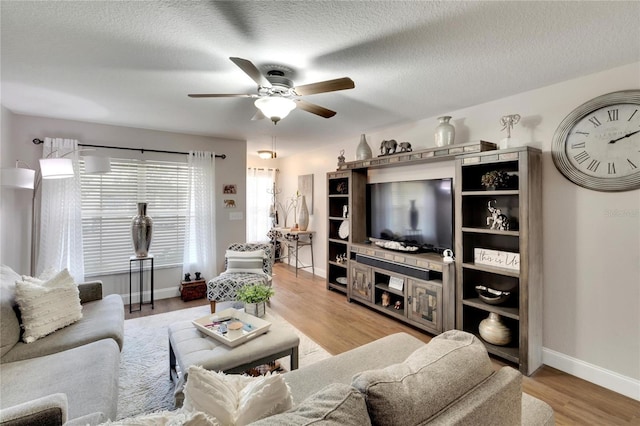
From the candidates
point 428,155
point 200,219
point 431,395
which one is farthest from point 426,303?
point 200,219

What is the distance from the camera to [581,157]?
2.39 metres

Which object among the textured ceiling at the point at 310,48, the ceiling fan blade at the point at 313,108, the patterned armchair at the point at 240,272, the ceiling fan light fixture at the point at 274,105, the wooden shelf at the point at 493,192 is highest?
the textured ceiling at the point at 310,48

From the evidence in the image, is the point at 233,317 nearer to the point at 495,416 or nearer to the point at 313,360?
the point at 313,360

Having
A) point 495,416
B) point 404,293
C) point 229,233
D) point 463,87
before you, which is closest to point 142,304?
point 229,233

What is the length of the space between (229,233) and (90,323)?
2.72 metres

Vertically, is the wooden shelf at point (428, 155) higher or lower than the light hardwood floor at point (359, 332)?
higher

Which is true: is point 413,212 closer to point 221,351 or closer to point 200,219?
point 221,351

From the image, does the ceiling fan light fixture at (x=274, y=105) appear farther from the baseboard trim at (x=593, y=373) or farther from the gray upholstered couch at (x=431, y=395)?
the baseboard trim at (x=593, y=373)

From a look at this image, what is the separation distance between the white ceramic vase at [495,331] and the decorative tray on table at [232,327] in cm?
206

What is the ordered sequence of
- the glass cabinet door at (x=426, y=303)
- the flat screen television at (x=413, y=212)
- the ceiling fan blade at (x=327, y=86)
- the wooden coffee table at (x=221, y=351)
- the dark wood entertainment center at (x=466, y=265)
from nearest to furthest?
the wooden coffee table at (x=221, y=351)
the ceiling fan blade at (x=327, y=86)
the dark wood entertainment center at (x=466, y=265)
the glass cabinet door at (x=426, y=303)
the flat screen television at (x=413, y=212)

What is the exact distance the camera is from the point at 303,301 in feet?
13.6

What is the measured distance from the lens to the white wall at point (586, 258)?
86.4 inches

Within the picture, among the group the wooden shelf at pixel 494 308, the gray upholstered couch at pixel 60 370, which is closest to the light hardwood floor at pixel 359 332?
the wooden shelf at pixel 494 308

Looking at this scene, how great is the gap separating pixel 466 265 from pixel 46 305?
11.5 ft
